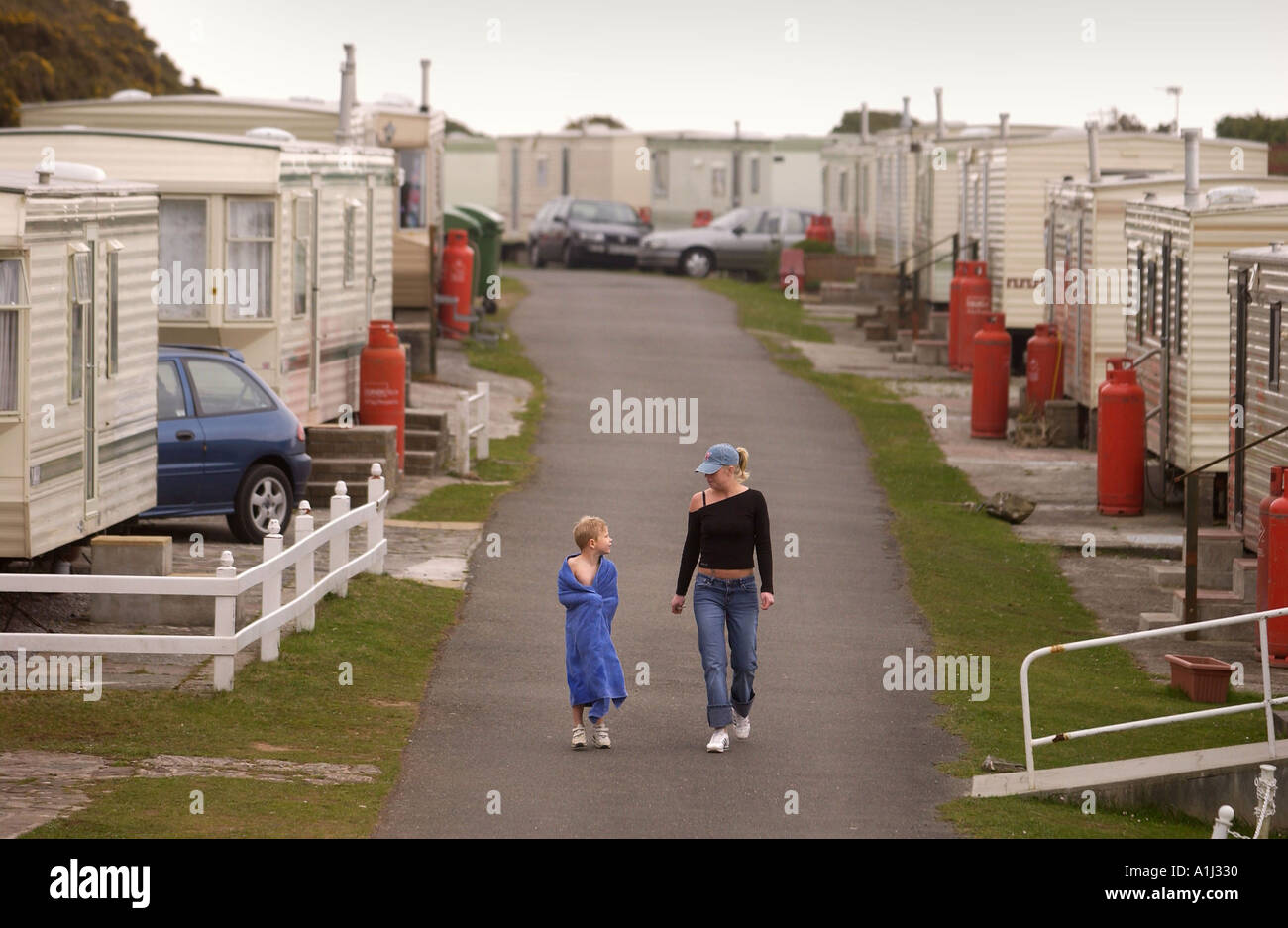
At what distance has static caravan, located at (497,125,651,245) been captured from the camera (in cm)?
5428

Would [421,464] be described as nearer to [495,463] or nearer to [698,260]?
[495,463]

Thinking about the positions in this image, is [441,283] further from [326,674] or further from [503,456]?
[326,674]

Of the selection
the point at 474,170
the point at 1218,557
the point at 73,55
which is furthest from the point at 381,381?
the point at 474,170

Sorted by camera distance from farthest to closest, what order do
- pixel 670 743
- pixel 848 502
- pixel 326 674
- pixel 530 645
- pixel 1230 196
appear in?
pixel 848 502, pixel 1230 196, pixel 530 645, pixel 326 674, pixel 670 743

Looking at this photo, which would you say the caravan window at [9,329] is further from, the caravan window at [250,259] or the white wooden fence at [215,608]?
the caravan window at [250,259]

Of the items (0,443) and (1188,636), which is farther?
(1188,636)

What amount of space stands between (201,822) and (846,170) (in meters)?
40.7

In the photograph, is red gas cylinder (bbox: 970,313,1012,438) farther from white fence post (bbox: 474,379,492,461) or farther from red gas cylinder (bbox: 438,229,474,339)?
red gas cylinder (bbox: 438,229,474,339)

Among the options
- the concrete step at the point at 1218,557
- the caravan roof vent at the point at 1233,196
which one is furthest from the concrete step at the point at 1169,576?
the caravan roof vent at the point at 1233,196

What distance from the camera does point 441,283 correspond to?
3102 centimetres

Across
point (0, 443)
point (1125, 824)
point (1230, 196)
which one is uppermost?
point (1230, 196)

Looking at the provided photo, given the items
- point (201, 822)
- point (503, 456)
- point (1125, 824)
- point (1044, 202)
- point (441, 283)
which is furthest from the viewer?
point (441, 283)

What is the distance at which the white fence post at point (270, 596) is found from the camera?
38.5 ft

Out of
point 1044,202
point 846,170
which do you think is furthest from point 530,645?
point 846,170
